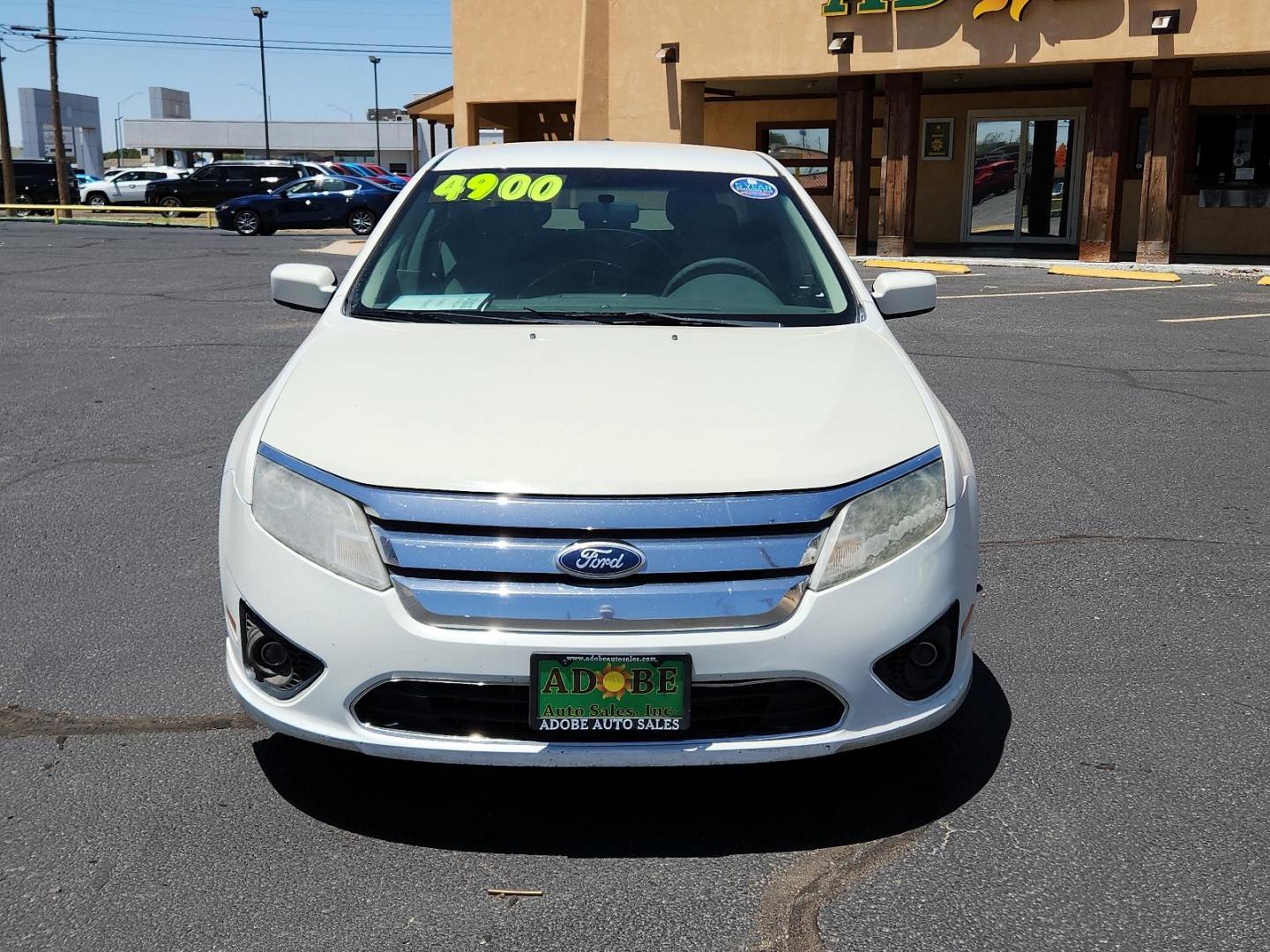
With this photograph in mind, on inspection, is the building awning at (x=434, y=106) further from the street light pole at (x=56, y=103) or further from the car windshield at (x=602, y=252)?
the car windshield at (x=602, y=252)

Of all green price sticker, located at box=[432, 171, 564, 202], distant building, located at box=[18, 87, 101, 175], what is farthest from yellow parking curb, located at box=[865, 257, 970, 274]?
distant building, located at box=[18, 87, 101, 175]

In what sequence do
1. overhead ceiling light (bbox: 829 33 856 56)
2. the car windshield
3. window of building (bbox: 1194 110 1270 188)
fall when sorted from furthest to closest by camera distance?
window of building (bbox: 1194 110 1270 188) < overhead ceiling light (bbox: 829 33 856 56) < the car windshield

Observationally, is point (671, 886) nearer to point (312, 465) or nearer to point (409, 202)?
point (312, 465)

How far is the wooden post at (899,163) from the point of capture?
67.7 feet

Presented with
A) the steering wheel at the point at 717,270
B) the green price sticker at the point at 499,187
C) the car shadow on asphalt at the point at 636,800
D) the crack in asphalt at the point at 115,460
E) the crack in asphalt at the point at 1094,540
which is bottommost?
the car shadow on asphalt at the point at 636,800

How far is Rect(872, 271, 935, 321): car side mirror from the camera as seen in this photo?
14.8 ft

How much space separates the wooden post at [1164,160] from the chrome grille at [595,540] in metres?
18.4

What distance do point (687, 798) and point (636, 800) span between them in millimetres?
130

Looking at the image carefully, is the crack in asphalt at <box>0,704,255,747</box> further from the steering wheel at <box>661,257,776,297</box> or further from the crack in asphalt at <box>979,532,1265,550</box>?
the crack in asphalt at <box>979,532,1265,550</box>

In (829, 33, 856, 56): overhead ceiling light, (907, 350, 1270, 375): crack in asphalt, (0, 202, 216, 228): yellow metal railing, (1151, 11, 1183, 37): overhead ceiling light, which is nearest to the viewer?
(907, 350, 1270, 375): crack in asphalt

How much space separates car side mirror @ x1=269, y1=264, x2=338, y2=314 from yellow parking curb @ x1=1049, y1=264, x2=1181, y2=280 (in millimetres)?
15305

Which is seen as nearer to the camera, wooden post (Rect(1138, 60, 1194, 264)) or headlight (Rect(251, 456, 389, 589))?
headlight (Rect(251, 456, 389, 589))

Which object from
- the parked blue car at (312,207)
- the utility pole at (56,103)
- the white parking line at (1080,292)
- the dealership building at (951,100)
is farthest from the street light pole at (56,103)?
the white parking line at (1080,292)

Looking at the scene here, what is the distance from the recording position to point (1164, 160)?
1900 cm
